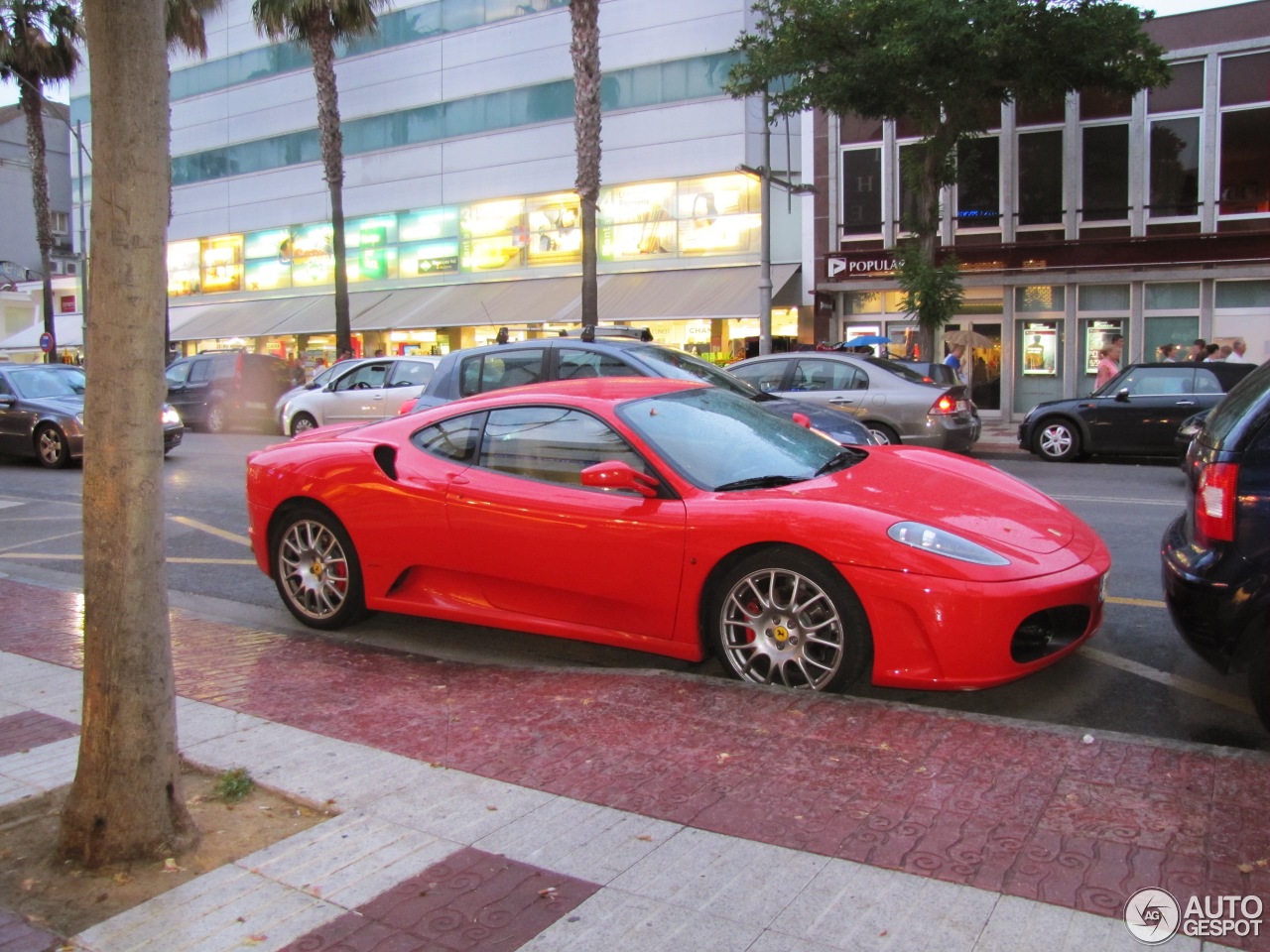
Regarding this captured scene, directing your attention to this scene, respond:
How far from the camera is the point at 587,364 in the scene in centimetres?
952

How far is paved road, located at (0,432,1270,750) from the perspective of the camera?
4.71 m

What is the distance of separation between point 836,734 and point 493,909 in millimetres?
1618

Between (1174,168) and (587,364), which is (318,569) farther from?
(1174,168)

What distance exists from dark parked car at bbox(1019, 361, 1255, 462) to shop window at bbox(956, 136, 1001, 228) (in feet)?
35.5

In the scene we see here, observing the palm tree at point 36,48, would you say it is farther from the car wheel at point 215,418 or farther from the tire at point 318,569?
the tire at point 318,569

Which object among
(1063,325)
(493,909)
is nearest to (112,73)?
(493,909)

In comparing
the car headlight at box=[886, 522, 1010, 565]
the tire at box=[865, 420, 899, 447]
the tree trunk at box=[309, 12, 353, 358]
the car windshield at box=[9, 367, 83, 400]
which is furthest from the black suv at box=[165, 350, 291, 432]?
the car headlight at box=[886, 522, 1010, 565]

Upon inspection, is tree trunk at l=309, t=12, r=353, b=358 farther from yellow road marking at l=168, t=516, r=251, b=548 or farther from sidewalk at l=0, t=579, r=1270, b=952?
sidewalk at l=0, t=579, r=1270, b=952

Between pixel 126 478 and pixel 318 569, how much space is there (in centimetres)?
307

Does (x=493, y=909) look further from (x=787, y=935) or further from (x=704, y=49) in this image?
(x=704, y=49)

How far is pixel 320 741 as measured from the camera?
4398mm

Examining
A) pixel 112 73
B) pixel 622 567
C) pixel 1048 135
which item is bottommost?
pixel 622 567

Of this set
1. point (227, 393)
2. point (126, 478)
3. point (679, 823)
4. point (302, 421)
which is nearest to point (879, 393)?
point (302, 421)

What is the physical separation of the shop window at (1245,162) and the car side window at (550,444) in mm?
21912
